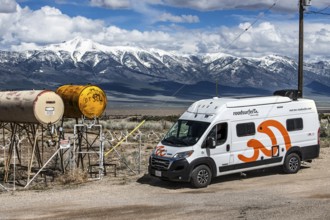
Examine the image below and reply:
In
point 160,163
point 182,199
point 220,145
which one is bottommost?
point 182,199

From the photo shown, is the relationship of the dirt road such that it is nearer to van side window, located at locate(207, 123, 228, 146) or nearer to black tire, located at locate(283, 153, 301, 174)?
black tire, located at locate(283, 153, 301, 174)

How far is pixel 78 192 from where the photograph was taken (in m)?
17.8

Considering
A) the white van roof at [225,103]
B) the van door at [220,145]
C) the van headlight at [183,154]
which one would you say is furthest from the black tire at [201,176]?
the white van roof at [225,103]

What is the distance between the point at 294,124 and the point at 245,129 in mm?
2382

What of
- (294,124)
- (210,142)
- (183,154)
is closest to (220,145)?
(210,142)

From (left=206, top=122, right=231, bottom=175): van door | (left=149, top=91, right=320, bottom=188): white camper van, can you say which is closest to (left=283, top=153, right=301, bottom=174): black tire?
(left=149, top=91, right=320, bottom=188): white camper van

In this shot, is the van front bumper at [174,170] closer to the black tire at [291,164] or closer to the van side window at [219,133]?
the van side window at [219,133]

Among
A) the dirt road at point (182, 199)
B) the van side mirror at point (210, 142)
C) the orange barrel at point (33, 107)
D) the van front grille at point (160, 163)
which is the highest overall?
the orange barrel at point (33, 107)

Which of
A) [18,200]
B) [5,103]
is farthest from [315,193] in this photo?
[5,103]

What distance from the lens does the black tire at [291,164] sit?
2023cm

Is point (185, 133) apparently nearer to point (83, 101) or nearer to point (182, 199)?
point (182, 199)

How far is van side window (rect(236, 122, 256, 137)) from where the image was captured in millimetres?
18748

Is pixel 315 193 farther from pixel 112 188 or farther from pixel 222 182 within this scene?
pixel 112 188

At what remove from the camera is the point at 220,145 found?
18.4m
